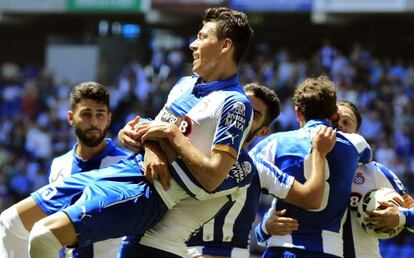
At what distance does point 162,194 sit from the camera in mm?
4316

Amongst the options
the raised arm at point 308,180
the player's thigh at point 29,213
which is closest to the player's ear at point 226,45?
the raised arm at point 308,180

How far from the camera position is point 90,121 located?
19.7 ft

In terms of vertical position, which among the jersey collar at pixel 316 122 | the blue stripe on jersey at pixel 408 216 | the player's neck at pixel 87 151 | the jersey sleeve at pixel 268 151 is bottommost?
the blue stripe on jersey at pixel 408 216

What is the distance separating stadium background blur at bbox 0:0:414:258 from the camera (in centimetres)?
1788

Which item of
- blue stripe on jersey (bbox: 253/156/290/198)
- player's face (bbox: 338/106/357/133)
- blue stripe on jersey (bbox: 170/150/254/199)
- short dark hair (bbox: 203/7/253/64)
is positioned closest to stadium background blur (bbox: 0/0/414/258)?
player's face (bbox: 338/106/357/133)

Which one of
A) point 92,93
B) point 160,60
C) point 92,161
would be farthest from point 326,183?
point 160,60

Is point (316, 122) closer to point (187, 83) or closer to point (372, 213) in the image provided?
point (372, 213)

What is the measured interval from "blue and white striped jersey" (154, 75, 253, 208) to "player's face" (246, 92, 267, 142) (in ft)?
2.99

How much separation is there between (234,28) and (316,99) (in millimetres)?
929

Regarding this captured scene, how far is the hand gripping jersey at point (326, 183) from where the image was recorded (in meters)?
5.13

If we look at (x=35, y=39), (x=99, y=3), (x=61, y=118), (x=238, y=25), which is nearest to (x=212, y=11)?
(x=238, y=25)

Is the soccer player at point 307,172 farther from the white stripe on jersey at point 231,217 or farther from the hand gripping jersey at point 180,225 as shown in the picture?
the hand gripping jersey at point 180,225

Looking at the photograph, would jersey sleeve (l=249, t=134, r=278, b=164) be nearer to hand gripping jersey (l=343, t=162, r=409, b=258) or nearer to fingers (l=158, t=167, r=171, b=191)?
hand gripping jersey (l=343, t=162, r=409, b=258)

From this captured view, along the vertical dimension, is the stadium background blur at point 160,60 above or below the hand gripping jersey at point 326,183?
below
